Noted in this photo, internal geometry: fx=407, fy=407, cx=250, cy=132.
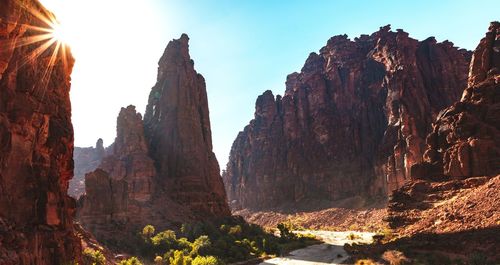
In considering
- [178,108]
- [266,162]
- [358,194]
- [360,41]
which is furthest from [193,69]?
[360,41]

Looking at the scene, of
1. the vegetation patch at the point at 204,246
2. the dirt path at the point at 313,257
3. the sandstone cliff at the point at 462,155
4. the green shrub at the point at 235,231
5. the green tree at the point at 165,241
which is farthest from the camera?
the green shrub at the point at 235,231

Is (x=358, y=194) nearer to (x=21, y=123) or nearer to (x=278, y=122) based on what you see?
(x=278, y=122)

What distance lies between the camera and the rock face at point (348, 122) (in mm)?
111875

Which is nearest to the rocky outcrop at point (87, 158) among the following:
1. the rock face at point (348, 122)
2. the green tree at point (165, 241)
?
the rock face at point (348, 122)

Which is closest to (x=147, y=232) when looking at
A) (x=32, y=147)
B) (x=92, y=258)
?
(x=92, y=258)

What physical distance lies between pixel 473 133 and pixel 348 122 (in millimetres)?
103904

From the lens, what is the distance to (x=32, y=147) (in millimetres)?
21344

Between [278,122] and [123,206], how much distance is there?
371 feet

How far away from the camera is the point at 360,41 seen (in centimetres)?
16188

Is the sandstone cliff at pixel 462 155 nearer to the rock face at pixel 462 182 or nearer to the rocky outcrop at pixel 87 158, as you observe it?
the rock face at pixel 462 182

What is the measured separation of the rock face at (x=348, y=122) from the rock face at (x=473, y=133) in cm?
5025

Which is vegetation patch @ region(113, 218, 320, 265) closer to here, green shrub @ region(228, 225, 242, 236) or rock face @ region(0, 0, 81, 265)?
green shrub @ region(228, 225, 242, 236)

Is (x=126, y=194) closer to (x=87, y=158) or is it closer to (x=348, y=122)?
(x=348, y=122)

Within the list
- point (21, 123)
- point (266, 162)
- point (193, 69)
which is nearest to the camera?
point (21, 123)
